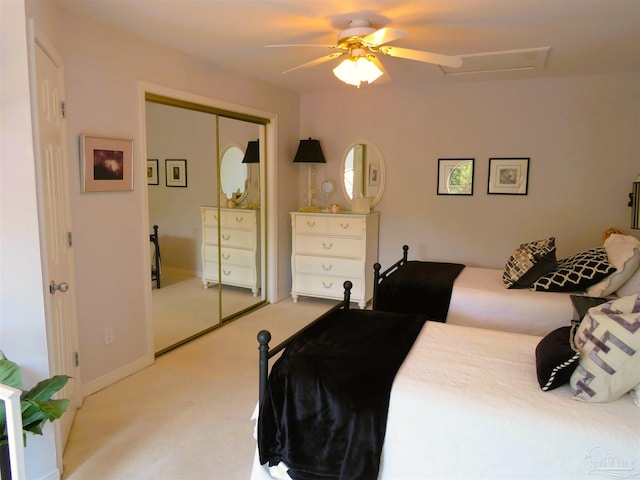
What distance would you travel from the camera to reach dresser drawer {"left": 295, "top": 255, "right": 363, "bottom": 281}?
4844 millimetres

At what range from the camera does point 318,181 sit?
5.44 metres

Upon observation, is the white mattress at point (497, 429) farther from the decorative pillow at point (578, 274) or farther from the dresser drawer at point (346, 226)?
the dresser drawer at point (346, 226)

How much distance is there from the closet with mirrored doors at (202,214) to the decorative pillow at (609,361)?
305 cm

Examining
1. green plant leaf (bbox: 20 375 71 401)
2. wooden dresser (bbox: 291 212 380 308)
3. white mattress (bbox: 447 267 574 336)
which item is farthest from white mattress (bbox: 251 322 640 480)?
wooden dresser (bbox: 291 212 380 308)

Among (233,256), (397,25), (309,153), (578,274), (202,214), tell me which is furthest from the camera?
(309,153)

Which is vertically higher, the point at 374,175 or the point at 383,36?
the point at 383,36

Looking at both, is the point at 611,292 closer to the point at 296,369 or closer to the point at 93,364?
the point at 296,369

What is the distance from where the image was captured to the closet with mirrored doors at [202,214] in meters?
3.67

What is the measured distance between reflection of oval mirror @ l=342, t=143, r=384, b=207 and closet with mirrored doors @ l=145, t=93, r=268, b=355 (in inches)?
40.9

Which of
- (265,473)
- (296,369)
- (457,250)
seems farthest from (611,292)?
(265,473)

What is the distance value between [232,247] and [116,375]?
1.77 m

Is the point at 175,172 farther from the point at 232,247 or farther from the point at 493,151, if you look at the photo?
the point at 493,151

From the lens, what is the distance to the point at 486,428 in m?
1.64

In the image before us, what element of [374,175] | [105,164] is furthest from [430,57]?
[374,175]
